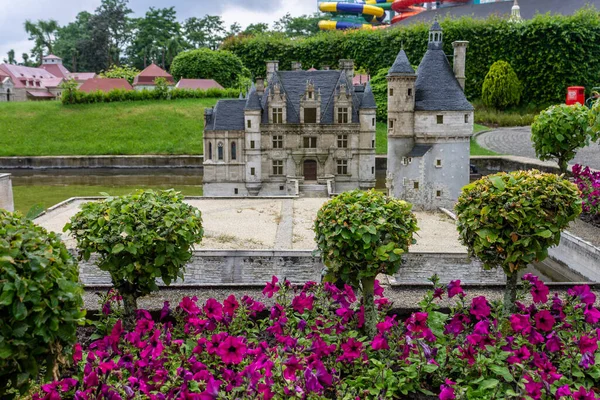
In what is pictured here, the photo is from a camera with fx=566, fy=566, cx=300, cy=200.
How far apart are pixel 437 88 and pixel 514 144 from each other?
72.7ft

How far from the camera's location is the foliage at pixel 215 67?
67.1 m

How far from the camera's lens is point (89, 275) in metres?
17.6

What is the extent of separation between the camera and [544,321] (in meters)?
9.22

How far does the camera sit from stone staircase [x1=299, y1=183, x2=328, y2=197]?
32.3 metres

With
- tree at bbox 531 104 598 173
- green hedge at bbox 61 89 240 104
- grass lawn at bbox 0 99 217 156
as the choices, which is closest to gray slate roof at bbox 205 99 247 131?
tree at bbox 531 104 598 173

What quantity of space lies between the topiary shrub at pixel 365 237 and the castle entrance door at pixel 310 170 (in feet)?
76.7

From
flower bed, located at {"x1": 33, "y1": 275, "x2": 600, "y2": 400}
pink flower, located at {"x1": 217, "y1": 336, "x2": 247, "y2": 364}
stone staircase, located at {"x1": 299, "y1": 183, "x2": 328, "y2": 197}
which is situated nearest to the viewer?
flower bed, located at {"x1": 33, "y1": 275, "x2": 600, "y2": 400}

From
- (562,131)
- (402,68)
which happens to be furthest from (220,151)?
(562,131)

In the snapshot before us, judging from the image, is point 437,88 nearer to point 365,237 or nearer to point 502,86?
point 365,237

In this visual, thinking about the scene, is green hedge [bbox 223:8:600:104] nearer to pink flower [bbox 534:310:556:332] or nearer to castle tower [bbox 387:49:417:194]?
castle tower [bbox 387:49:417:194]

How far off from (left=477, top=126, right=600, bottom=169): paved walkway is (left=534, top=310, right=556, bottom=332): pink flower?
30160 millimetres

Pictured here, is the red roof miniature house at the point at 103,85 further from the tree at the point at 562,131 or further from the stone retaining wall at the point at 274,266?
the stone retaining wall at the point at 274,266

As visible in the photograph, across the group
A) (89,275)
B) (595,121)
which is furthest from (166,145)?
(595,121)

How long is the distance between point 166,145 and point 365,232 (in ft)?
144
